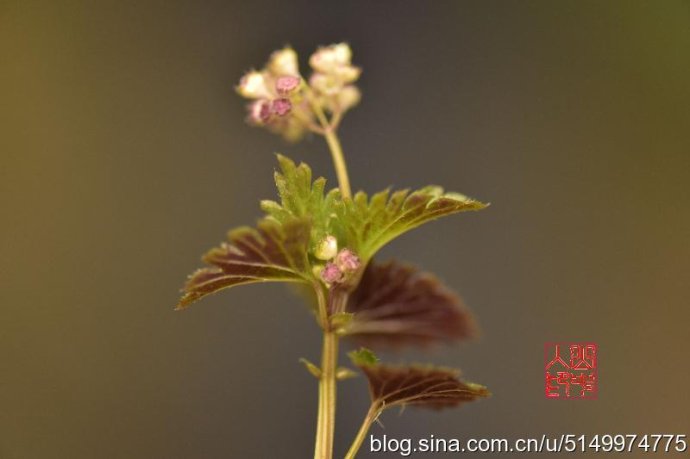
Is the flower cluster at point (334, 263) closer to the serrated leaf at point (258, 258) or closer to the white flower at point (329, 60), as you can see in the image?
the serrated leaf at point (258, 258)

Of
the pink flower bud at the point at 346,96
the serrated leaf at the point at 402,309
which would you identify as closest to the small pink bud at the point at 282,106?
the pink flower bud at the point at 346,96

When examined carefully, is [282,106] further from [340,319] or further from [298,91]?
[340,319]

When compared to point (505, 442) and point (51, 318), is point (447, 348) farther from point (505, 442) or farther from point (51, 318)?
point (51, 318)

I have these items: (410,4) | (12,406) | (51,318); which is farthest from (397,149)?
(12,406)

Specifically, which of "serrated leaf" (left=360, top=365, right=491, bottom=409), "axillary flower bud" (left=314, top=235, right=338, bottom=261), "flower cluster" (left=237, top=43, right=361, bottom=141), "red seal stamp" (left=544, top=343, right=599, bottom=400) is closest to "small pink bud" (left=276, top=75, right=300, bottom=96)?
"flower cluster" (left=237, top=43, right=361, bottom=141)

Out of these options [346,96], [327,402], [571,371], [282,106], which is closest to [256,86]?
[282,106]

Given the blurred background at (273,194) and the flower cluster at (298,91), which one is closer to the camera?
the flower cluster at (298,91)
